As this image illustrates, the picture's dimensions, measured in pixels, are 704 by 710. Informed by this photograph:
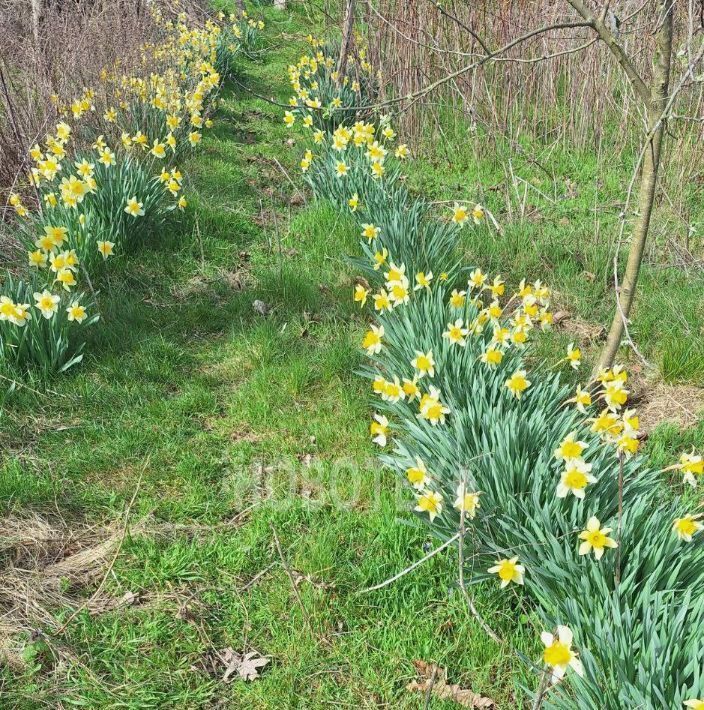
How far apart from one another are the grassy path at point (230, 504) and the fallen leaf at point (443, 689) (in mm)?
28

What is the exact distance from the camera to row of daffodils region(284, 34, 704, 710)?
1.69 metres

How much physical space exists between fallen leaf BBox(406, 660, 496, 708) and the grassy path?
0.09 ft

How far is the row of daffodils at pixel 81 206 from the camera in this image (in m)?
3.26

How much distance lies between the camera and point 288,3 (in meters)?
13.1

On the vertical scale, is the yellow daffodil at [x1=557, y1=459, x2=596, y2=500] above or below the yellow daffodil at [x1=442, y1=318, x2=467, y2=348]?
below

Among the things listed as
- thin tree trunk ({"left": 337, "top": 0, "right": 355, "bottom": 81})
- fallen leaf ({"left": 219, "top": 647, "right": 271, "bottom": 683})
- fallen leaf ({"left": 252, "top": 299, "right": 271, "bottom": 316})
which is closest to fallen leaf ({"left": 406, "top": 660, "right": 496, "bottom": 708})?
fallen leaf ({"left": 219, "top": 647, "right": 271, "bottom": 683})

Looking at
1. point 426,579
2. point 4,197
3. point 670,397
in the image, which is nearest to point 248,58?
point 4,197

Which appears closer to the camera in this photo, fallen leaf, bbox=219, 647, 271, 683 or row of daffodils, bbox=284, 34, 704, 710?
row of daffodils, bbox=284, 34, 704, 710

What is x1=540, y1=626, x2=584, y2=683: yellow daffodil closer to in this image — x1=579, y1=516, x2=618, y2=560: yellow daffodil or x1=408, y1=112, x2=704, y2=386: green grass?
x1=579, y1=516, x2=618, y2=560: yellow daffodil

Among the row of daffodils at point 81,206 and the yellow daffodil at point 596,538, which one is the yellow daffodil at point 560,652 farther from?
the row of daffodils at point 81,206

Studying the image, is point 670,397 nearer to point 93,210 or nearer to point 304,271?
point 304,271

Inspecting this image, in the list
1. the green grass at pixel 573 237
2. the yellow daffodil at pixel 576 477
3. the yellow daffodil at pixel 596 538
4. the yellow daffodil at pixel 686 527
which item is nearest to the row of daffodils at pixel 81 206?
the green grass at pixel 573 237

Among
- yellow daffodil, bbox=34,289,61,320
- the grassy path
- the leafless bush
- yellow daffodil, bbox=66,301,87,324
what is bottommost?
the grassy path

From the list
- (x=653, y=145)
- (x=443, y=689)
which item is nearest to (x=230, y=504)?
(x=443, y=689)
